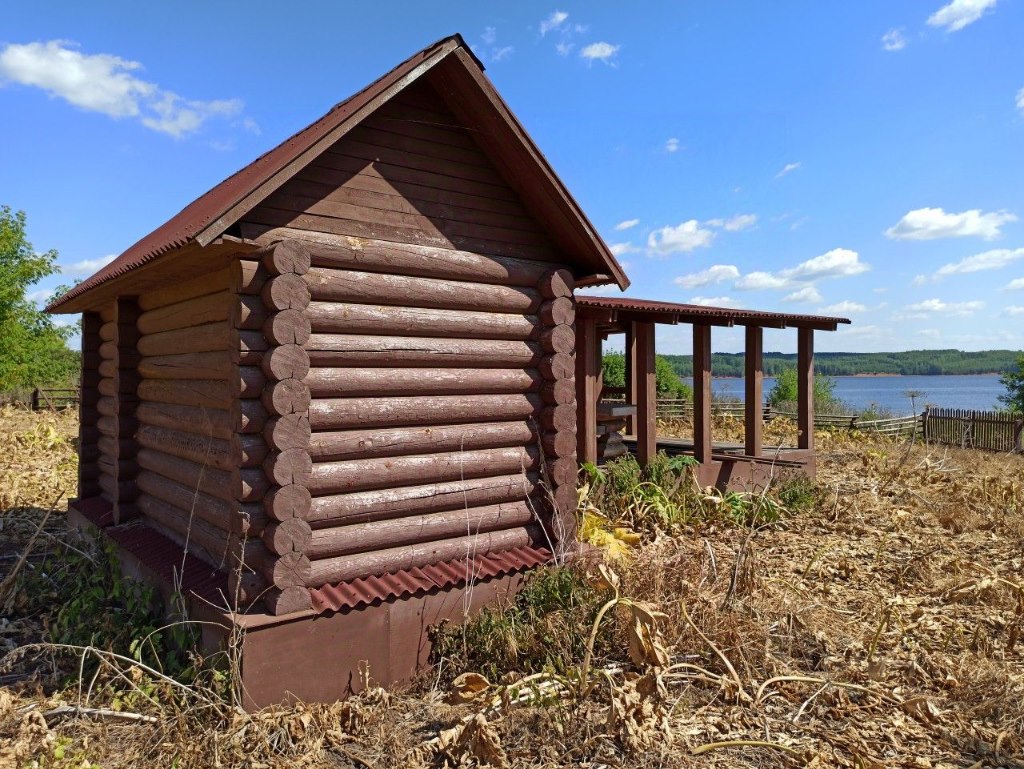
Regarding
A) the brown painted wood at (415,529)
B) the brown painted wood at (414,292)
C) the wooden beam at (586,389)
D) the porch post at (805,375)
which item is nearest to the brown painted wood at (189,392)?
the brown painted wood at (414,292)

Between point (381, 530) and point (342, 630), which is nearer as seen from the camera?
→ point (342, 630)

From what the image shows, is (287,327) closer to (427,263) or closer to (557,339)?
(427,263)

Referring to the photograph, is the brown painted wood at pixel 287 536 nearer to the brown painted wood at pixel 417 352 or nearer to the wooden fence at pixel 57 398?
the brown painted wood at pixel 417 352

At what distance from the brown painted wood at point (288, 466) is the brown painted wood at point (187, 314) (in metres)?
1.25

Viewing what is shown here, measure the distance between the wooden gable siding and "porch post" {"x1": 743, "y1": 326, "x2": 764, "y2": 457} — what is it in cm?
791

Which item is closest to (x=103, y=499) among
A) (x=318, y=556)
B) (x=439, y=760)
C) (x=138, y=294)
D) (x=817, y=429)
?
(x=138, y=294)

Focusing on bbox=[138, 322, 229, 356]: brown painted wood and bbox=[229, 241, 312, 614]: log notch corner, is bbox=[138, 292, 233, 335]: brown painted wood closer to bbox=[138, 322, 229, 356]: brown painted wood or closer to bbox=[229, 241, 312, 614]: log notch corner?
bbox=[138, 322, 229, 356]: brown painted wood

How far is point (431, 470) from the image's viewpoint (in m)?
6.50

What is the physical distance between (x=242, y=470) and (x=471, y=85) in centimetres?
398

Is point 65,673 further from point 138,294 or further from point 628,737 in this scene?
point 628,737

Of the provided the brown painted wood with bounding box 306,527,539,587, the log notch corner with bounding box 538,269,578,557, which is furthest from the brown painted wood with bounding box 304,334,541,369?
the brown painted wood with bounding box 306,527,539,587

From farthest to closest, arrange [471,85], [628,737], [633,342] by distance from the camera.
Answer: [633,342] < [471,85] < [628,737]

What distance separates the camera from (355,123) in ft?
18.5

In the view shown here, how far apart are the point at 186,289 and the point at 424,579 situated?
374cm
